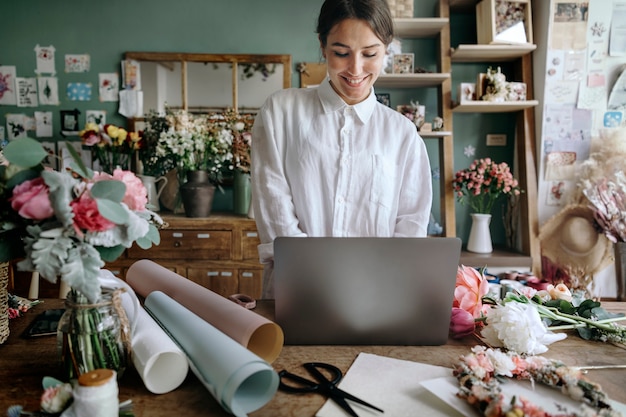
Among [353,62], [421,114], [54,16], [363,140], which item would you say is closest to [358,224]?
[363,140]

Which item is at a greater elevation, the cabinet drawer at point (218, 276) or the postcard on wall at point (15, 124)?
the postcard on wall at point (15, 124)

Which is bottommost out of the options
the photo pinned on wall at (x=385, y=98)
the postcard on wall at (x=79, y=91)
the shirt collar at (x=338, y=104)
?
the shirt collar at (x=338, y=104)

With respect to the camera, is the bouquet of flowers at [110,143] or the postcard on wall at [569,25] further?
the bouquet of flowers at [110,143]

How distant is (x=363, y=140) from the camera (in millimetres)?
1496

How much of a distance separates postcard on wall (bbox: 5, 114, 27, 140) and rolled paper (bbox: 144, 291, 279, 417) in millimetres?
3376

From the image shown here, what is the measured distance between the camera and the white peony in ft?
2.86

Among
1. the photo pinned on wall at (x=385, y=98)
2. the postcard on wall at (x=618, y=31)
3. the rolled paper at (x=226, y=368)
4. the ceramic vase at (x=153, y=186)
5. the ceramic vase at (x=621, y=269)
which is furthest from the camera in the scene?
the photo pinned on wall at (x=385, y=98)

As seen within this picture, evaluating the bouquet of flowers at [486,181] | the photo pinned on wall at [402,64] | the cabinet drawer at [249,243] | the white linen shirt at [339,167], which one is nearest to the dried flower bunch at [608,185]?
the bouquet of flowers at [486,181]

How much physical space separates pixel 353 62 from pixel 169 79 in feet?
8.04

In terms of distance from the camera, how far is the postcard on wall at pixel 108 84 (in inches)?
133

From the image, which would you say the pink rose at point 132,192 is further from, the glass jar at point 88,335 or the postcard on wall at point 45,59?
the postcard on wall at point 45,59

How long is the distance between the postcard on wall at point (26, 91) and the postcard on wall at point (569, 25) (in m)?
3.75

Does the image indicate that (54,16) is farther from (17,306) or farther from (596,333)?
(596,333)

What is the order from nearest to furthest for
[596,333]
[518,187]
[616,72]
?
[596,333], [616,72], [518,187]
